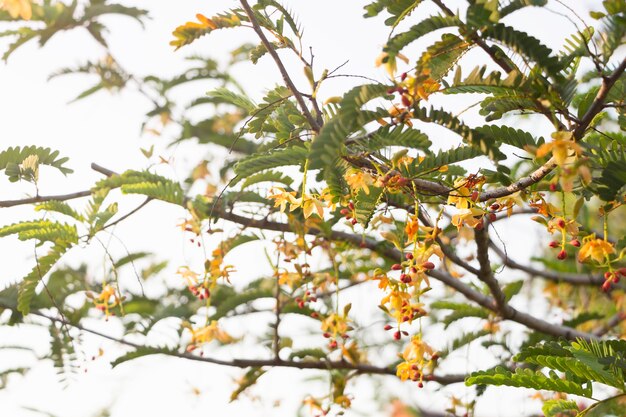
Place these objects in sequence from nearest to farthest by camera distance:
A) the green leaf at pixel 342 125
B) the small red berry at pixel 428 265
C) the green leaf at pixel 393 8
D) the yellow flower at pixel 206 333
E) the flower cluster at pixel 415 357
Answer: the green leaf at pixel 342 125 < the green leaf at pixel 393 8 < the small red berry at pixel 428 265 < the flower cluster at pixel 415 357 < the yellow flower at pixel 206 333

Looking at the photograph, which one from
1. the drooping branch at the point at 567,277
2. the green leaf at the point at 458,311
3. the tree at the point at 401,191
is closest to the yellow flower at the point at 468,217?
the tree at the point at 401,191

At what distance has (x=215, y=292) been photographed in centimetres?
287

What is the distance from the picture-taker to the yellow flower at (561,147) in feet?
3.79

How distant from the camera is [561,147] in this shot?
3.84 feet

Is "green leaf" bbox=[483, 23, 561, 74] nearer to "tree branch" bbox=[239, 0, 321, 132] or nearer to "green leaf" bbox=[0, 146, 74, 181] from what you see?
"tree branch" bbox=[239, 0, 321, 132]

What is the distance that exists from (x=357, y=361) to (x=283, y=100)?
120cm

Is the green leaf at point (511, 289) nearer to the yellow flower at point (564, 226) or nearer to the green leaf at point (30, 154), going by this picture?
the yellow flower at point (564, 226)

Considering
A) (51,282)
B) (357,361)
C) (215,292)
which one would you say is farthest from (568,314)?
(51,282)

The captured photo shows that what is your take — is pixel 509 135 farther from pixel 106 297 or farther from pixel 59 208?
pixel 106 297

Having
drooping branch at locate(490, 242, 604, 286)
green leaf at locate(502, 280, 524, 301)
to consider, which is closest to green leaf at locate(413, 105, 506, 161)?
green leaf at locate(502, 280, 524, 301)

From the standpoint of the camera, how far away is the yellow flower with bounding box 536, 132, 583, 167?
3.79 ft

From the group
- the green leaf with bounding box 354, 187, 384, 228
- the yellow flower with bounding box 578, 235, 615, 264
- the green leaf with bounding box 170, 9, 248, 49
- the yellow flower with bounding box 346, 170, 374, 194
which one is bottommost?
the yellow flower with bounding box 578, 235, 615, 264

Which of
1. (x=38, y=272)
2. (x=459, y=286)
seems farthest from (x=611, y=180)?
(x=38, y=272)

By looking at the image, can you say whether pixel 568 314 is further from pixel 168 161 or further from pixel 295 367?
pixel 168 161
